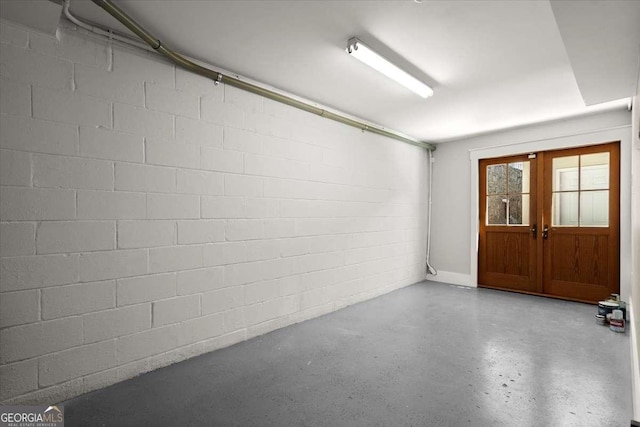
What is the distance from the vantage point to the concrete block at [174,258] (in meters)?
2.37

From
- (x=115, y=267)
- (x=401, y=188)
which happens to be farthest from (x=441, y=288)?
(x=115, y=267)

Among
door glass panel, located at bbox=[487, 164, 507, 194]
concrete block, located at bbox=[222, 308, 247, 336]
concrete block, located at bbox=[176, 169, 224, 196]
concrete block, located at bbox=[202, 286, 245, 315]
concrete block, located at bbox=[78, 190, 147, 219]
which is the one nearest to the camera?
concrete block, located at bbox=[78, 190, 147, 219]

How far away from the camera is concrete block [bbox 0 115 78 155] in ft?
5.89

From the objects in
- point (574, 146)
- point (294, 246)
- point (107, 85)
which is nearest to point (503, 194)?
point (574, 146)

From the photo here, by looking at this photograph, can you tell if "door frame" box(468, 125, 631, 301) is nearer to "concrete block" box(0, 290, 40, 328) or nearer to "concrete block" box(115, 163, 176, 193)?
"concrete block" box(115, 163, 176, 193)

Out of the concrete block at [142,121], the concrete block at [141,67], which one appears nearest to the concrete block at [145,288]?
the concrete block at [142,121]

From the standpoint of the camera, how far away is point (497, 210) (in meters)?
5.01

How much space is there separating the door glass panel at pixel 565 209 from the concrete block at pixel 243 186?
4.22 m

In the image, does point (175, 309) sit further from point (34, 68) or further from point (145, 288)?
point (34, 68)

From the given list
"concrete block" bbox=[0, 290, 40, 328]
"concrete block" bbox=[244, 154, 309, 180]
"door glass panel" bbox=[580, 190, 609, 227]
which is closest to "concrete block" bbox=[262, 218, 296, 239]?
"concrete block" bbox=[244, 154, 309, 180]

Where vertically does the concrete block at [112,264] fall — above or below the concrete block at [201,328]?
above

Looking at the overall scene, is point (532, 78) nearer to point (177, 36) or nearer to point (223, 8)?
point (223, 8)

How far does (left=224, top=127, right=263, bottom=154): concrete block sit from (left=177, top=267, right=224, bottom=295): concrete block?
1.12 m

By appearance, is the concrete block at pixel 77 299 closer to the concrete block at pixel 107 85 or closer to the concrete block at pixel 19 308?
the concrete block at pixel 19 308
